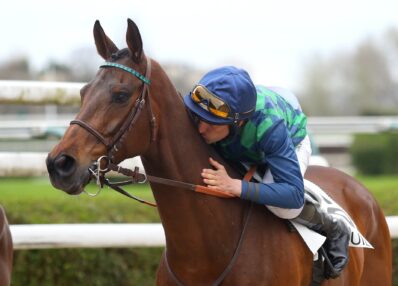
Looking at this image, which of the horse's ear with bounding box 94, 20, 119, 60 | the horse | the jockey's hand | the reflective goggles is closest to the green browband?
the horse's ear with bounding box 94, 20, 119, 60

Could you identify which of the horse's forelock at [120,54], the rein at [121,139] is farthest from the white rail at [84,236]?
the horse's forelock at [120,54]

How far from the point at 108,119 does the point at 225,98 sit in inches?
23.4

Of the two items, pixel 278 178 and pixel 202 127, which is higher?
pixel 202 127

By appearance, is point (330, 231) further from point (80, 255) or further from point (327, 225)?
point (80, 255)

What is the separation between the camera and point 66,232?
551cm

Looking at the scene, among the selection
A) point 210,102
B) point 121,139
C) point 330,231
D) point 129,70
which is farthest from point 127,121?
point 330,231

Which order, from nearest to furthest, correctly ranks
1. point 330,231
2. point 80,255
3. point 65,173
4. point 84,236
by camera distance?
point 65,173
point 330,231
point 84,236
point 80,255

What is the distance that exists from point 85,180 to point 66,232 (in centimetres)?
209

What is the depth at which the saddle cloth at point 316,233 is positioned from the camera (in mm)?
4234

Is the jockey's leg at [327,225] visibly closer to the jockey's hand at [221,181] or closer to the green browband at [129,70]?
the jockey's hand at [221,181]

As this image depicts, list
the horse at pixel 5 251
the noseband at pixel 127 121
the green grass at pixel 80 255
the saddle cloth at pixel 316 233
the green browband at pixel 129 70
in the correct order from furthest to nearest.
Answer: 1. the green grass at pixel 80 255
2. the horse at pixel 5 251
3. the saddle cloth at pixel 316 233
4. the green browband at pixel 129 70
5. the noseband at pixel 127 121

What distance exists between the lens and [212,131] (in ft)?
13.1

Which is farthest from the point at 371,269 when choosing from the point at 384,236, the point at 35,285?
the point at 35,285

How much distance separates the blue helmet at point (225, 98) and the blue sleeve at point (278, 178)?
0.17 meters
